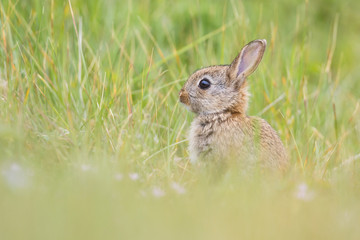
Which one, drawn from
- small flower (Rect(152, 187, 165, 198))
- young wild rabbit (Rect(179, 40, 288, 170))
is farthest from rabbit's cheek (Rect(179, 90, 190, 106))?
small flower (Rect(152, 187, 165, 198))

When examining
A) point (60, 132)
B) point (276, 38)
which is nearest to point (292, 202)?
point (60, 132)

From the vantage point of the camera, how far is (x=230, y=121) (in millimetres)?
5242

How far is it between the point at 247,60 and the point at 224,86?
300 mm

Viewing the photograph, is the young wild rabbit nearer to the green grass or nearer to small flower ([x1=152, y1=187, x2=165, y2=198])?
the green grass

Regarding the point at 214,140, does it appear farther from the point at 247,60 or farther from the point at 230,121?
the point at 247,60

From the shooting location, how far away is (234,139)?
16.4 ft

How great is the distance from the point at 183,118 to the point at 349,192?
2068mm

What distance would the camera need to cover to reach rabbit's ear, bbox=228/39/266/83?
546cm

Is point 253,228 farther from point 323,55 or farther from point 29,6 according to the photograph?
point 323,55

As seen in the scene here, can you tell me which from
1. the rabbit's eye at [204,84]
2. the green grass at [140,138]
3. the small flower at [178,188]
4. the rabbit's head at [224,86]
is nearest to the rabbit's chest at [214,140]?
the green grass at [140,138]

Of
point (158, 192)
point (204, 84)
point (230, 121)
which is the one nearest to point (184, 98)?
point (204, 84)

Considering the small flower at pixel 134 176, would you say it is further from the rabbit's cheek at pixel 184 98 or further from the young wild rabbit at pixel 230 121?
the rabbit's cheek at pixel 184 98

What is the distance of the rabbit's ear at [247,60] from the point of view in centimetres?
546

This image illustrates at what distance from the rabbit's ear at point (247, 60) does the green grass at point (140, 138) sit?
43 centimetres
